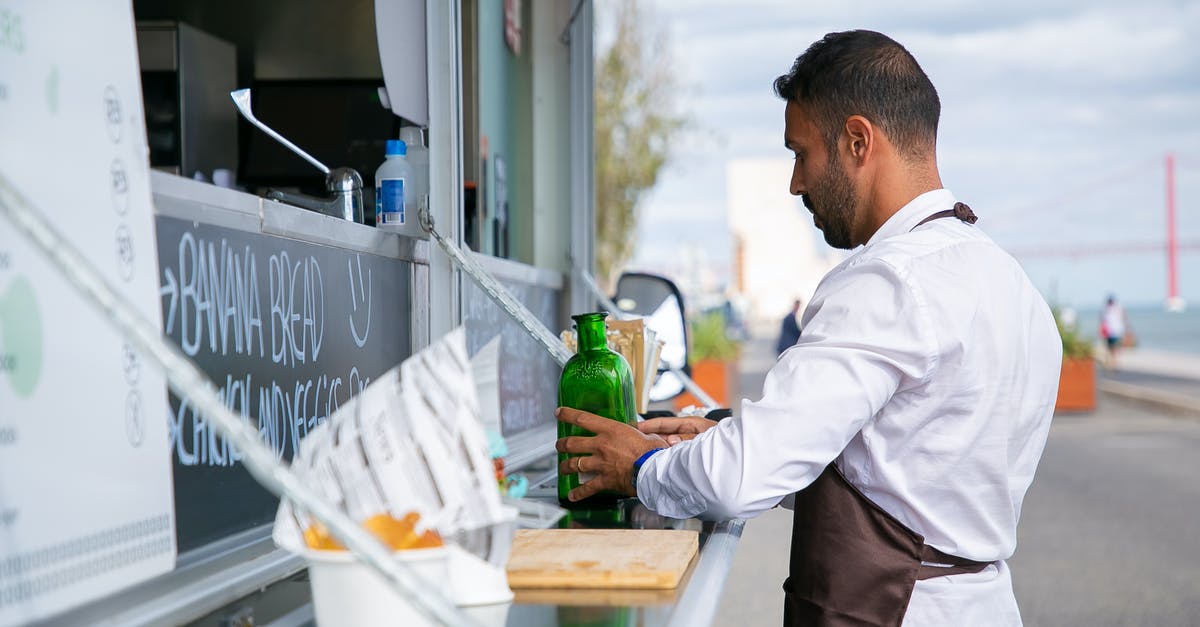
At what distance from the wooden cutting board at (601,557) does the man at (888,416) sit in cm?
15

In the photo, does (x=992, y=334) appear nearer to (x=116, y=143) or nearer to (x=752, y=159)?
(x=116, y=143)

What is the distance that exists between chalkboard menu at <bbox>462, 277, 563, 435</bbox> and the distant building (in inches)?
1252

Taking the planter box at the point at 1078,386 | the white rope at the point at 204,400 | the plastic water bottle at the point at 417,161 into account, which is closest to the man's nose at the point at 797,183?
the plastic water bottle at the point at 417,161

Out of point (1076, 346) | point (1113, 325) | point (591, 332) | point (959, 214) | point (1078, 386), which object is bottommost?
point (1113, 325)

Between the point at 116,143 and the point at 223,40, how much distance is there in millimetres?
4316

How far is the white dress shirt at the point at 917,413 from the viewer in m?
1.75

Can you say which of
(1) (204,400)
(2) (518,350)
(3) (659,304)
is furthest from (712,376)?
(1) (204,400)

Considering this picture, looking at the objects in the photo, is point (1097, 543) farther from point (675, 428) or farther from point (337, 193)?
point (337, 193)

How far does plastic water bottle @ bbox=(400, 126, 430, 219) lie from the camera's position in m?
2.54

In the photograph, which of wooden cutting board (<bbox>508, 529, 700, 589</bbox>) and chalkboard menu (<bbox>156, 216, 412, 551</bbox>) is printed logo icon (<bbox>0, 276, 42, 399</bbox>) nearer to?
chalkboard menu (<bbox>156, 216, 412, 551</bbox>)

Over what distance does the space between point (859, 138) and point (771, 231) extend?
3861 centimetres

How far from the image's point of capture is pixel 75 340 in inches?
48.1

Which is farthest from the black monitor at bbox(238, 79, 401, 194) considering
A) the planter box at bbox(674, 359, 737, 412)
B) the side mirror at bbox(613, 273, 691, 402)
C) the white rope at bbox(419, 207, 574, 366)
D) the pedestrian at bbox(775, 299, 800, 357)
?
the planter box at bbox(674, 359, 737, 412)

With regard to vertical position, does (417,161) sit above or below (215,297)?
above
